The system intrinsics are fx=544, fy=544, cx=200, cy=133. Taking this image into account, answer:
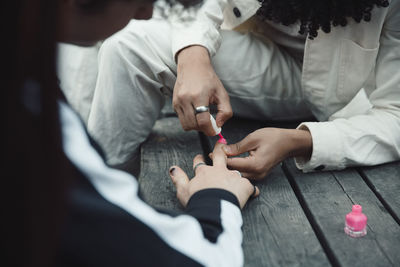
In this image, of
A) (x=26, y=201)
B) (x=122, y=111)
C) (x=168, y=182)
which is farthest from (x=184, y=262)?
(x=122, y=111)

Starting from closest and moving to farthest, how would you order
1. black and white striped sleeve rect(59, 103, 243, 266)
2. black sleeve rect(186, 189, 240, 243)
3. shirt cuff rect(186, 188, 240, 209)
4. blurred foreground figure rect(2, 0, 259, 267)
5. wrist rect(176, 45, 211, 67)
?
1. blurred foreground figure rect(2, 0, 259, 267)
2. black and white striped sleeve rect(59, 103, 243, 266)
3. black sleeve rect(186, 189, 240, 243)
4. shirt cuff rect(186, 188, 240, 209)
5. wrist rect(176, 45, 211, 67)

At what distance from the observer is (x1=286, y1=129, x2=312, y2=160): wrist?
4.79 feet

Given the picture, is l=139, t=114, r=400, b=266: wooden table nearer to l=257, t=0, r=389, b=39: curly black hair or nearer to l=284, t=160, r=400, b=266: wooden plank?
l=284, t=160, r=400, b=266: wooden plank

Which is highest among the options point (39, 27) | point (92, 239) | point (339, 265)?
point (39, 27)

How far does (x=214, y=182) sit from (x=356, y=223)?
0.32 m

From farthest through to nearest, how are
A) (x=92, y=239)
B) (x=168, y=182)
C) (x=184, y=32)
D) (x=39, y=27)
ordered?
(x=184, y=32) < (x=168, y=182) < (x=92, y=239) < (x=39, y=27)

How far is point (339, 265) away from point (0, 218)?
0.73 metres

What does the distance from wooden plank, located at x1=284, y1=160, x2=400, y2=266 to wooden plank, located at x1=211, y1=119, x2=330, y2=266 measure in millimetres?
31

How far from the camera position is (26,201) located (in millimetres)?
585

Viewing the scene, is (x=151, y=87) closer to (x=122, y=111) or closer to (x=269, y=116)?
(x=122, y=111)

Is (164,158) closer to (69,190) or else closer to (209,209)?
(209,209)

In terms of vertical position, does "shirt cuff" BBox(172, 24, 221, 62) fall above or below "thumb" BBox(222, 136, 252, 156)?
above

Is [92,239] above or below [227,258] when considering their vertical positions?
above

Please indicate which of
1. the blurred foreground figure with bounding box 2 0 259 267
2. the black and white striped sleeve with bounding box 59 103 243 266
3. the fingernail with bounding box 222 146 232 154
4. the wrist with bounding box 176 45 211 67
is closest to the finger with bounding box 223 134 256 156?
the fingernail with bounding box 222 146 232 154
